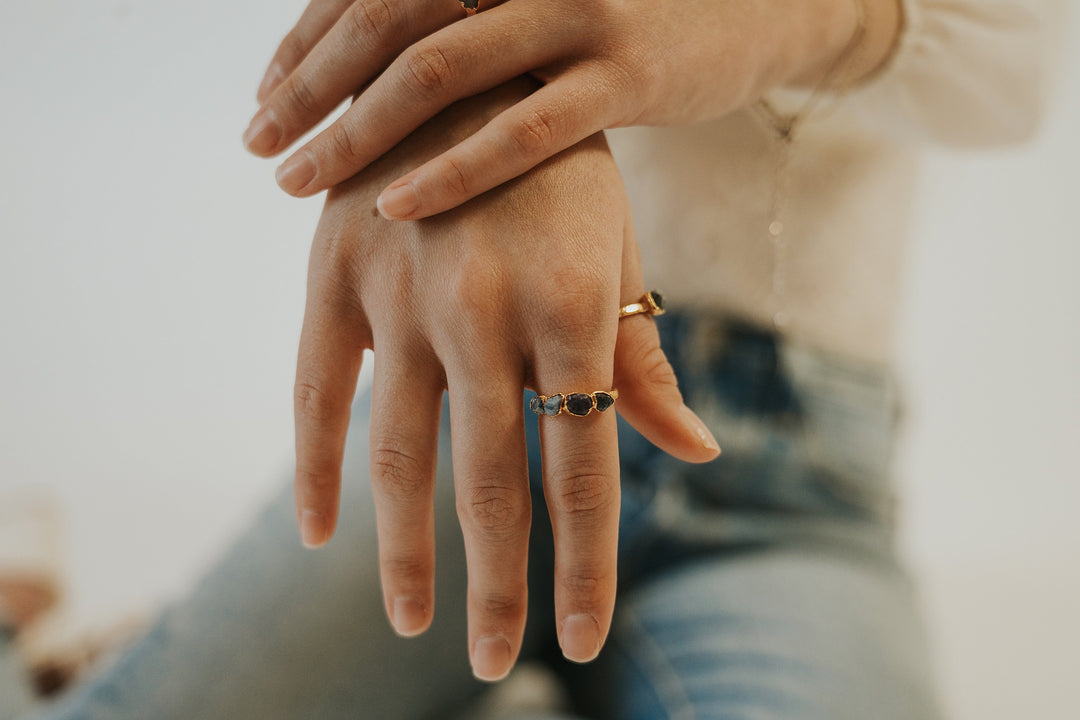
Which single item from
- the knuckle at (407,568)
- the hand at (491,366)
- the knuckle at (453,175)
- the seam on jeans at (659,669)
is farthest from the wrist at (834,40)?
the seam on jeans at (659,669)

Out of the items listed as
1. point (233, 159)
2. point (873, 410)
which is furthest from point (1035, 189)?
point (233, 159)

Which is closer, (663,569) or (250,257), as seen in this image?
(663,569)

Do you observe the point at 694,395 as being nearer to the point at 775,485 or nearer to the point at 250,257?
the point at 775,485

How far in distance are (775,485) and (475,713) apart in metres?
0.54

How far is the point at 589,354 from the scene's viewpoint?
542 mm

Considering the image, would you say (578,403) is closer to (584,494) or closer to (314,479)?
(584,494)

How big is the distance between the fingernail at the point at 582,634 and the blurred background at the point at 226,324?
0.76m

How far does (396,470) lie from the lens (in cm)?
58

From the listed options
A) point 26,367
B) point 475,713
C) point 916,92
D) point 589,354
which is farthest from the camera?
point 26,367

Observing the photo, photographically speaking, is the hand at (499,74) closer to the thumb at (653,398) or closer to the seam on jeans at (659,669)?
the thumb at (653,398)

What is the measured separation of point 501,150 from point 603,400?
19 cm

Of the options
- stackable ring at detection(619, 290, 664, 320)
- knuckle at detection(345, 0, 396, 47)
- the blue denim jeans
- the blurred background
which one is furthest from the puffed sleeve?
knuckle at detection(345, 0, 396, 47)

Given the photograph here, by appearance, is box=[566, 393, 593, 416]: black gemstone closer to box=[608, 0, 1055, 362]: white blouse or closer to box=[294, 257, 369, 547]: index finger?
box=[294, 257, 369, 547]: index finger

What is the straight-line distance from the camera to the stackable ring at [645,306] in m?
0.61
